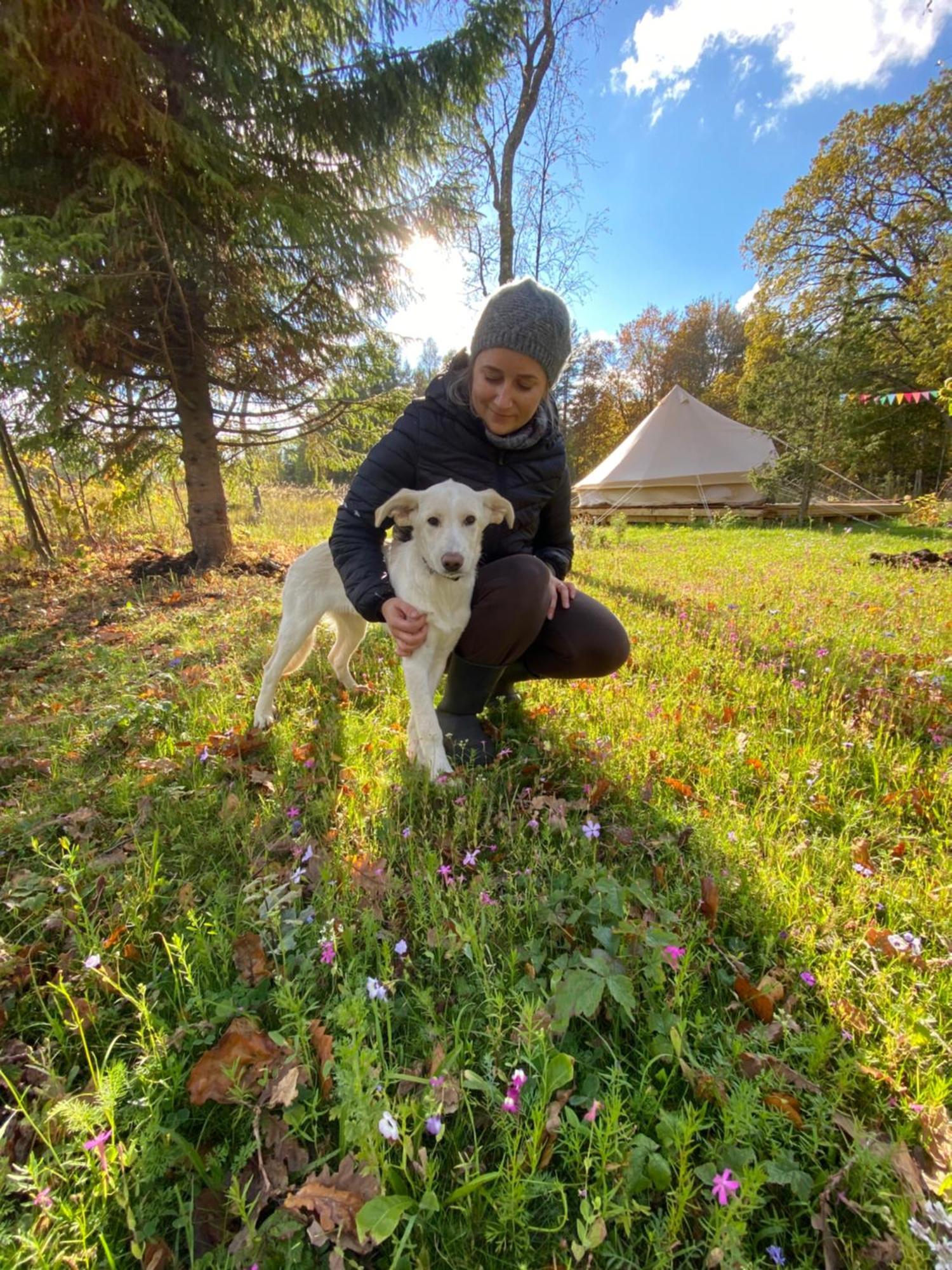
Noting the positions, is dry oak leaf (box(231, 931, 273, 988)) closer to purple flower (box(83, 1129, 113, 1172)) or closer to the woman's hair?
purple flower (box(83, 1129, 113, 1172))

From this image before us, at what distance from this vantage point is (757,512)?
63.4ft

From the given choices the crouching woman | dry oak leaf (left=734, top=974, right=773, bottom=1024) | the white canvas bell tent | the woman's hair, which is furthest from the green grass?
the white canvas bell tent

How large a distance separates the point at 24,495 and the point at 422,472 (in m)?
8.15

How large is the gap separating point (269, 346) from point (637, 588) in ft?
20.9

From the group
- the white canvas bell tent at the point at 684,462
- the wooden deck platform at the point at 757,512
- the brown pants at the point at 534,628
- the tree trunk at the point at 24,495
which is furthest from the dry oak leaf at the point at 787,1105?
the white canvas bell tent at the point at 684,462

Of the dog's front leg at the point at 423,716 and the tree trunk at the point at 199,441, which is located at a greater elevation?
the tree trunk at the point at 199,441

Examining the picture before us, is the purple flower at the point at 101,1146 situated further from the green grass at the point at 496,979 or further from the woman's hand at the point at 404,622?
the woman's hand at the point at 404,622

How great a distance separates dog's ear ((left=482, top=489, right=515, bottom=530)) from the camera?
8.80 feet

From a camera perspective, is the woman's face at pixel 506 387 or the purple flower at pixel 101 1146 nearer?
the purple flower at pixel 101 1146

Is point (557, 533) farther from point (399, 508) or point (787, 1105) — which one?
point (787, 1105)

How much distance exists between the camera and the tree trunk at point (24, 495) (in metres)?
7.42

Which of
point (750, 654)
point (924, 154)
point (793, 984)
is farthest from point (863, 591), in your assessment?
point (924, 154)

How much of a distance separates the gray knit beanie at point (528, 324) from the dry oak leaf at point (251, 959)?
2.50 metres

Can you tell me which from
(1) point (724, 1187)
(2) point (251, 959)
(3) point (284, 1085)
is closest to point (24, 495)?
(2) point (251, 959)
